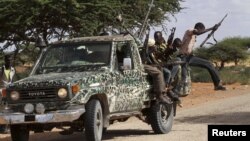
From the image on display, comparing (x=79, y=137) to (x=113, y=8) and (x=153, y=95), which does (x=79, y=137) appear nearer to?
(x=153, y=95)

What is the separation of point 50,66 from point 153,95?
2306mm

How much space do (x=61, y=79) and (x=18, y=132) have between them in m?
1.36

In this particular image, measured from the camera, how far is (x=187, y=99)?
23766 mm

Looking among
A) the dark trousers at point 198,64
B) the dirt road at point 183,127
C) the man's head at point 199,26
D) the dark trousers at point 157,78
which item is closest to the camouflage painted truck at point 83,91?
the dark trousers at point 157,78

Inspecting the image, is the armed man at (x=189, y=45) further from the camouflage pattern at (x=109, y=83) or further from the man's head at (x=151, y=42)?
the camouflage pattern at (x=109, y=83)

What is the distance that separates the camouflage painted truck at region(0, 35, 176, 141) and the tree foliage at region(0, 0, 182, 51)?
10.2 metres

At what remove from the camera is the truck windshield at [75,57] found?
11.1 meters

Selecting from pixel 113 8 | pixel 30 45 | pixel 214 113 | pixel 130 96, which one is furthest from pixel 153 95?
pixel 30 45

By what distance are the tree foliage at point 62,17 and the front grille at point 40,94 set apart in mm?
11864

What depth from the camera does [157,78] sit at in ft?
39.8

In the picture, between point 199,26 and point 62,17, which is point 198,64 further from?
point 62,17

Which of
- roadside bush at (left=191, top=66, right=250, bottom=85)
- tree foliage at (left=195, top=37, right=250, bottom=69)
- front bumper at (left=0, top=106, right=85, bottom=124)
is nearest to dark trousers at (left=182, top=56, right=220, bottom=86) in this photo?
front bumper at (left=0, top=106, right=85, bottom=124)

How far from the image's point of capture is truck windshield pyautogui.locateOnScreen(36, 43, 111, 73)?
11.1 metres

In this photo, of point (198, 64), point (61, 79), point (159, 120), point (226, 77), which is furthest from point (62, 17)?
point (226, 77)
